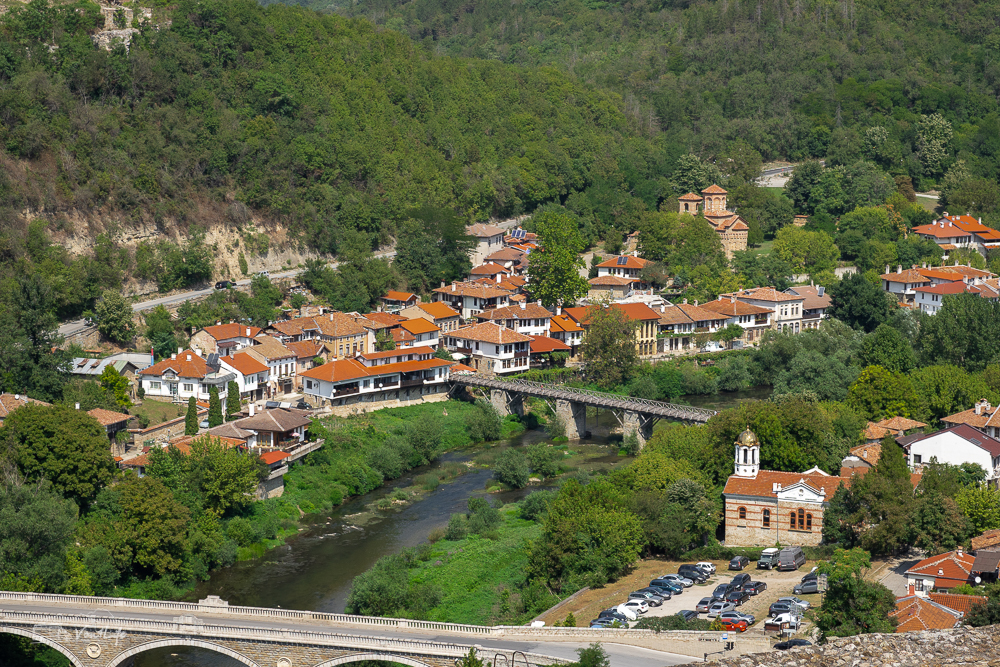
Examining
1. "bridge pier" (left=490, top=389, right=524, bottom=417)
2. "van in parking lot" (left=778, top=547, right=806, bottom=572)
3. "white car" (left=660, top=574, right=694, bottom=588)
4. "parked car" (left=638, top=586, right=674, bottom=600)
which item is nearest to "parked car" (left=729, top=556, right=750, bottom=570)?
"van in parking lot" (left=778, top=547, right=806, bottom=572)

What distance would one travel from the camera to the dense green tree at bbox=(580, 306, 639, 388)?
255 ft

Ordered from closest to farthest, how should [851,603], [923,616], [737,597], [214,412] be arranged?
1. [923,616]
2. [851,603]
3. [737,597]
4. [214,412]

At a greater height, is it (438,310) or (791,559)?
(438,310)

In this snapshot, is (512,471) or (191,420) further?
(512,471)

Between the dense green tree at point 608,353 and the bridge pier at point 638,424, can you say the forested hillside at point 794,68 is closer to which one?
the dense green tree at point 608,353

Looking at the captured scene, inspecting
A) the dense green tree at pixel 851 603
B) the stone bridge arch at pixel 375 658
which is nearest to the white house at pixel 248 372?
the stone bridge arch at pixel 375 658

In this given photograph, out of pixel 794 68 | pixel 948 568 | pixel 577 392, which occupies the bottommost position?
pixel 577 392

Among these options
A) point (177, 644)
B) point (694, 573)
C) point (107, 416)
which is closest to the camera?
point (177, 644)

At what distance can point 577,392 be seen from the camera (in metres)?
71.0

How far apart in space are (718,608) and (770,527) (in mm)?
9460

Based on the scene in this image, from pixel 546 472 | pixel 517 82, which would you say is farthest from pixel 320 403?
pixel 517 82

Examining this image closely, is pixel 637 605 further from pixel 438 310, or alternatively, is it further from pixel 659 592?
pixel 438 310

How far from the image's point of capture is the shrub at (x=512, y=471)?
200ft

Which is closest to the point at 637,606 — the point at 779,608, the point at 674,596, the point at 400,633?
Answer: the point at 674,596
